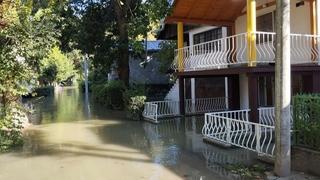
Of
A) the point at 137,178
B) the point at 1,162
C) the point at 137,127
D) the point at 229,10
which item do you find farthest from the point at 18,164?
the point at 229,10

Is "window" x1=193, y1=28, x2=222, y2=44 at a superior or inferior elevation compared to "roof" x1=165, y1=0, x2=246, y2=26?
inferior

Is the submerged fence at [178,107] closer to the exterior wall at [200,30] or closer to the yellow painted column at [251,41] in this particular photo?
the exterior wall at [200,30]

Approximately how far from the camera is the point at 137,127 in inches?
694

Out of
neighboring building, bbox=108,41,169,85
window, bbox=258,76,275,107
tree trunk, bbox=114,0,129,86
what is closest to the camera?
window, bbox=258,76,275,107

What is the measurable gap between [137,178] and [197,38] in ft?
49.4

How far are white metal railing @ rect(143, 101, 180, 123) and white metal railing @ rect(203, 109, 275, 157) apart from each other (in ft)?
18.0

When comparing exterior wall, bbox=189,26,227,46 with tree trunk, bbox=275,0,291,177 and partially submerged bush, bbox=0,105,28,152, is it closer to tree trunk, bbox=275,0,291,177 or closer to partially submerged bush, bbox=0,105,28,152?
partially submerged bush, bbox=0,105,28,152

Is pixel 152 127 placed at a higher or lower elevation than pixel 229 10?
lower

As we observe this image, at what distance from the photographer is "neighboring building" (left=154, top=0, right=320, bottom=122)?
523 inches

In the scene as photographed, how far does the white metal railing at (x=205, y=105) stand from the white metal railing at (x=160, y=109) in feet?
2.66

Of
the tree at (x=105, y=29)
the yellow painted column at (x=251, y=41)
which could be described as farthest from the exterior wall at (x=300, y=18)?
the tree at (x=105, y=29)

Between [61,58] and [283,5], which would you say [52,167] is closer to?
[283,5]

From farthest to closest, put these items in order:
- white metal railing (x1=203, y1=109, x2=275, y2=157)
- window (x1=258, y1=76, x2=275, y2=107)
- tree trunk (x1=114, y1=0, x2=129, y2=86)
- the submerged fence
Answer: tree trunk (x1=114, y1=0, x2=129, y2=86) → the submerged fence → window (x1=258, y1=76, x2=275, y2=107) → white metal railing (x1=203, y1=109, x2=275, y2=157)

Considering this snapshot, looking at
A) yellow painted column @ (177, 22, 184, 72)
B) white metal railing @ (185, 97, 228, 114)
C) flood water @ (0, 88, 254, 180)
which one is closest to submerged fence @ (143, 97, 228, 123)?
white metal railing @ (185, 97, 228, 114)
